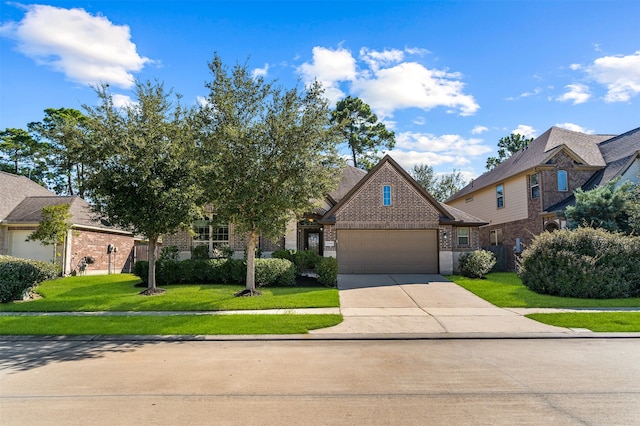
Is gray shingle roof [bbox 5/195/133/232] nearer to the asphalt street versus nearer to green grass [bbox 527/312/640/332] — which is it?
the asphalt street

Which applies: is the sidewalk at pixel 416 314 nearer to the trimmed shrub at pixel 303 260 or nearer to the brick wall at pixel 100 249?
the trimmed shrub at pixel 303 260

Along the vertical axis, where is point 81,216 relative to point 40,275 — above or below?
above

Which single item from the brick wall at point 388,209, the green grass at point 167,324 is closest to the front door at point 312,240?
the brick wall at point 388,209

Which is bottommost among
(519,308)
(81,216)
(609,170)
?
(519,308)

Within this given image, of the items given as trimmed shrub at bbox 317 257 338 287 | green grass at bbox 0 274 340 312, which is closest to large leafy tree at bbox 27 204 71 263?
green grass at bbox 0 274 340 312

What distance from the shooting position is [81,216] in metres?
23.3

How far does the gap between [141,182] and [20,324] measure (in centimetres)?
521

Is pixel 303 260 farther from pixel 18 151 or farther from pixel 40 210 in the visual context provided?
pixel 18 151

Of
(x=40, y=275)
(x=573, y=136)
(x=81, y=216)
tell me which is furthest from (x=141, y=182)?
(x=573, y=136)

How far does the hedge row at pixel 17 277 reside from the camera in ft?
44.3

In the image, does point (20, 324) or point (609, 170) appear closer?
point (20, 324)

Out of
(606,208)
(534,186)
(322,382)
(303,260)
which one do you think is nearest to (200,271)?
(303,260)

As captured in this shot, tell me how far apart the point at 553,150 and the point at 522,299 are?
41.2 feet

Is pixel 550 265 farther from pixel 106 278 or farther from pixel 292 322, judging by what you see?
pixel 106 278
